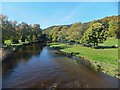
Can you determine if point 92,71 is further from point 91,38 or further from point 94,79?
point 91,38

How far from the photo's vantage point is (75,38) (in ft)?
422

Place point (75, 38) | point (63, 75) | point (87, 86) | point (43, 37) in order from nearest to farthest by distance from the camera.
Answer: point (87, 86) → point (63, 75) → point (75, 38) → point (43, 37)

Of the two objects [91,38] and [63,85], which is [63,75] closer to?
[63,85]

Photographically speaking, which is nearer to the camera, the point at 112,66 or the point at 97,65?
the point at 112,66

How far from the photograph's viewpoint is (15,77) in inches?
1251

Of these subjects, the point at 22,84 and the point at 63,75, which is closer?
the point at 22,84

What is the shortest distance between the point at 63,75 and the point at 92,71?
6203 millimetres

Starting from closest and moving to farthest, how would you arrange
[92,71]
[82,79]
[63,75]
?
1. [82,79]
2. [63,75]
3. [92,71]

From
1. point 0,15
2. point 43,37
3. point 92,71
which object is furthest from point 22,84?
point 43,37

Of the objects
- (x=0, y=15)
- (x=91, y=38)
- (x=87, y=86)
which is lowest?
(x=87, y=86)

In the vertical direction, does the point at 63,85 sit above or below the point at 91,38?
below

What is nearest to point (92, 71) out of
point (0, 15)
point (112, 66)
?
point (112, 66)

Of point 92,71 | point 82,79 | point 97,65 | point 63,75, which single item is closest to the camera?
point 82,79

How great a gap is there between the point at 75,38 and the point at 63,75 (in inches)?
3785
